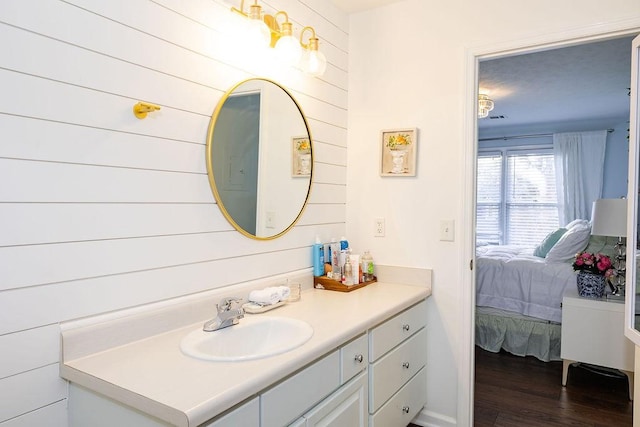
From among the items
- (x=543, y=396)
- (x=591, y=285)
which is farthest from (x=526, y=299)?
(x=543, y=396)

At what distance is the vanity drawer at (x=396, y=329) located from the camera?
179 centimetres

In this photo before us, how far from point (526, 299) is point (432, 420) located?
167cm

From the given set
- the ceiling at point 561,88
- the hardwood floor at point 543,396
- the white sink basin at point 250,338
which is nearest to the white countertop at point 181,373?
the white sink basin at point 250,338

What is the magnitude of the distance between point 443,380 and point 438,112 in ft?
4.74

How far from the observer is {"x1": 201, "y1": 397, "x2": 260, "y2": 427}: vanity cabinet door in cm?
106

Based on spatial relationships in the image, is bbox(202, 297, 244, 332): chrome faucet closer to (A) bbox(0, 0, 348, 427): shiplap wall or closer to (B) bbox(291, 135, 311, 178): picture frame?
(A) bbox(0, 0, 348, 427): shiplap wall

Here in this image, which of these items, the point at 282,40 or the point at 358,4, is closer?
the point at 282,40

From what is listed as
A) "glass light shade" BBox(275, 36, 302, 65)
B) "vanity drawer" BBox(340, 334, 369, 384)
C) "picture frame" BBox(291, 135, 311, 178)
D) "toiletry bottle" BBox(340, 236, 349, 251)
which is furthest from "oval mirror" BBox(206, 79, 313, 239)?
"vanity drawer" BBox(340, 334, 369, 384)

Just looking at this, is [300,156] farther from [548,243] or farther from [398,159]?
[548,243]

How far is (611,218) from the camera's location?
2.88 meters

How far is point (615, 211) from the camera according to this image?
112 inches

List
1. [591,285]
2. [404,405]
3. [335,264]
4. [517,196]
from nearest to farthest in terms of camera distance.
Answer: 1. [404,405]
2. [335,264]
3. [591,285]
4. [517,196]

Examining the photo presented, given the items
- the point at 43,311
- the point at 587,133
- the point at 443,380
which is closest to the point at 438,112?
the point at 443,380

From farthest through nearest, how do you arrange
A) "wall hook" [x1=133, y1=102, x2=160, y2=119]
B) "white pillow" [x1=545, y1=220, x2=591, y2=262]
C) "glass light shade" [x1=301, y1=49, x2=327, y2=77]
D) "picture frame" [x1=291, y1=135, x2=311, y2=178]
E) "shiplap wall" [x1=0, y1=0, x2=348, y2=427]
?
"white pillow" [x1=545, y1=220, x2=591, y2=262] → "picture frame" [x1=291, y1=135, x2=311, y2=178] → "glass light shade" [x1=301, y1=49, x2=327, y2=77] → "wall hook" [x1=133, y1=102, x2=160, y2=119] → "shiplap wall" [x1=0, y1=0, x2=348, y2=427]
